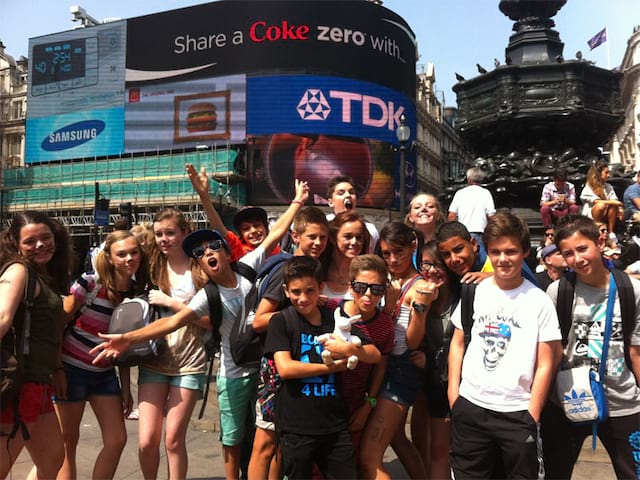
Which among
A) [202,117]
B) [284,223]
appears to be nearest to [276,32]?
[202,117]

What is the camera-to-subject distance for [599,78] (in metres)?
8.97

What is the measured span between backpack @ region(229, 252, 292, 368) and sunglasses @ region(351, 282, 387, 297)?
22.3 inches

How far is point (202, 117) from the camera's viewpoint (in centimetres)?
3888

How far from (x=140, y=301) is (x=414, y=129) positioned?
1562 inches

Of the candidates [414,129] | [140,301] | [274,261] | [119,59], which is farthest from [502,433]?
[119,59]

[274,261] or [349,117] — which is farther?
[349,117]

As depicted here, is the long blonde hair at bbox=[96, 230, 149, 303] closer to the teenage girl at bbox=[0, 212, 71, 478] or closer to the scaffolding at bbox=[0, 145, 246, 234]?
the teenage girl at bbox=[0, 212, 71, 478]

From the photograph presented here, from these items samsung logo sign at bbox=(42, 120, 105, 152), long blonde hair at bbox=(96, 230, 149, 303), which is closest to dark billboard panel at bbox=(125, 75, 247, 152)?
samsung logo sign at bbox=(42, 120, 105, 152)

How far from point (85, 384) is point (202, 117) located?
121 ft

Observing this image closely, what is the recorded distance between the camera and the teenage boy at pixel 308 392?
3.00 m

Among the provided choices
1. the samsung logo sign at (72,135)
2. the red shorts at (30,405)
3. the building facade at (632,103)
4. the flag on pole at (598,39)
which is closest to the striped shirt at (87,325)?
the red shorts at (30,405)

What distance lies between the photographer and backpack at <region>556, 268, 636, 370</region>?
2.96 meters

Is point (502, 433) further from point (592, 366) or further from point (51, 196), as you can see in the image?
point (51, 196)

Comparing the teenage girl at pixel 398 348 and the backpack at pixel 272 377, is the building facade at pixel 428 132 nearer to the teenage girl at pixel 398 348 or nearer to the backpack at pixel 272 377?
the teenage girl at pixel 398 348
